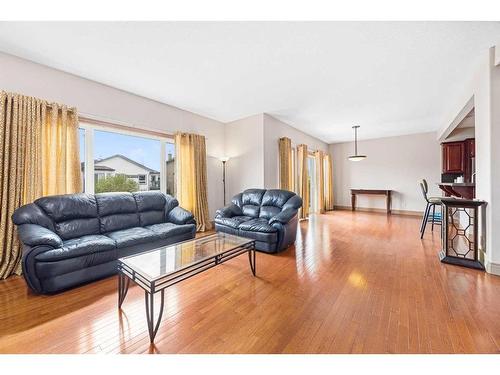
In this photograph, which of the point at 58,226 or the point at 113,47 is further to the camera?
the point at 58,226

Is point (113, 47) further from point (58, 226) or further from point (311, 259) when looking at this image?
point (311, 259)

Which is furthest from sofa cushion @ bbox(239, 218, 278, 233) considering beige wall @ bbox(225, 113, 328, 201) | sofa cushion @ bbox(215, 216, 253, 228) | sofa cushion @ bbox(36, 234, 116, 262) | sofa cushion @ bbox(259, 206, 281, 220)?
sofa cushion @ bbox(36, 234, 116, 262)

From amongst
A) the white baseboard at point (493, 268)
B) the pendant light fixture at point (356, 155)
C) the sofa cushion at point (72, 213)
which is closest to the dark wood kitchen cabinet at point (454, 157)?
the pendant light fixture at point (356, 155)

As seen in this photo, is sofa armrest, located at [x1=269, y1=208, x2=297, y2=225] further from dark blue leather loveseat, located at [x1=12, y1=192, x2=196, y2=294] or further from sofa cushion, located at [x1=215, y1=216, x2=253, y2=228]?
dark blue leather loveseat, located at [x1=12, y1=192, x2=196, y2=294]

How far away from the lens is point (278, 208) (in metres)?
3.88

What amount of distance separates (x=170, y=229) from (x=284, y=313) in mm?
1991

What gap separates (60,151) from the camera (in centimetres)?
278

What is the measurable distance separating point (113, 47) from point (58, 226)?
221 cm

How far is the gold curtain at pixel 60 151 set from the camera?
8.91 feet

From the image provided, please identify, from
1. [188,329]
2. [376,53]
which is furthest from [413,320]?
[376,53]

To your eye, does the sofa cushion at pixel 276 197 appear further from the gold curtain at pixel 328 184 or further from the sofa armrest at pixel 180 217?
the gold curtain at pixel 328 184

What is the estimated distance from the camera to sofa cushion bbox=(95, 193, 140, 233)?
9.56 ft
